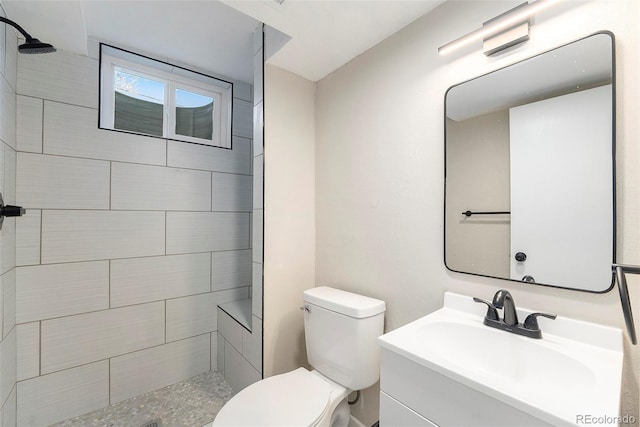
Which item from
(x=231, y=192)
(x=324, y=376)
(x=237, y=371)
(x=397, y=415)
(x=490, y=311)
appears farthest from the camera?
(x=231, y=192)

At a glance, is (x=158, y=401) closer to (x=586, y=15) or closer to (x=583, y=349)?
(x=583, y=349)

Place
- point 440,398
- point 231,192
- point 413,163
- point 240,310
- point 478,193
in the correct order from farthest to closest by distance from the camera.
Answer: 1. point 231,192
2. point 240,310
3. point 413,163
4. point 478,193
5. point 440,398

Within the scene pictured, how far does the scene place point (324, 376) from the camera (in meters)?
1.47

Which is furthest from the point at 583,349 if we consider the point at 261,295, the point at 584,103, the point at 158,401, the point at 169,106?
the point at 169,106

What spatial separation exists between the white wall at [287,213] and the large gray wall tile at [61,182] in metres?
1.10

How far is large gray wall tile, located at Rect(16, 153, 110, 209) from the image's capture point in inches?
61.4

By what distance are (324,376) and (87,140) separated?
2020 millimetres

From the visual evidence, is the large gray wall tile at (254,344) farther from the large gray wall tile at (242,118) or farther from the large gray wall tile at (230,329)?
the large gray wall tile at (242,118)

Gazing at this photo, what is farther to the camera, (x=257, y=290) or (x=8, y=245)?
(x=257, y=290)

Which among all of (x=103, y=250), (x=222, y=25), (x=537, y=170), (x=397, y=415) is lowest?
(x=397, y=415)

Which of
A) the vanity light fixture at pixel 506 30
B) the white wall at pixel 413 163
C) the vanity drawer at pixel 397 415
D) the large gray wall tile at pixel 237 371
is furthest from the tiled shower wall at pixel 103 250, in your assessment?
the vanity light fixture at pixel 506 30

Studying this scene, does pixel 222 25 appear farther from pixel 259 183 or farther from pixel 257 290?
pixel 257 290

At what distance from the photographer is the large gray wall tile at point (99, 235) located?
164 centimetres

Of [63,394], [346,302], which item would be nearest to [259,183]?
[346,302]
